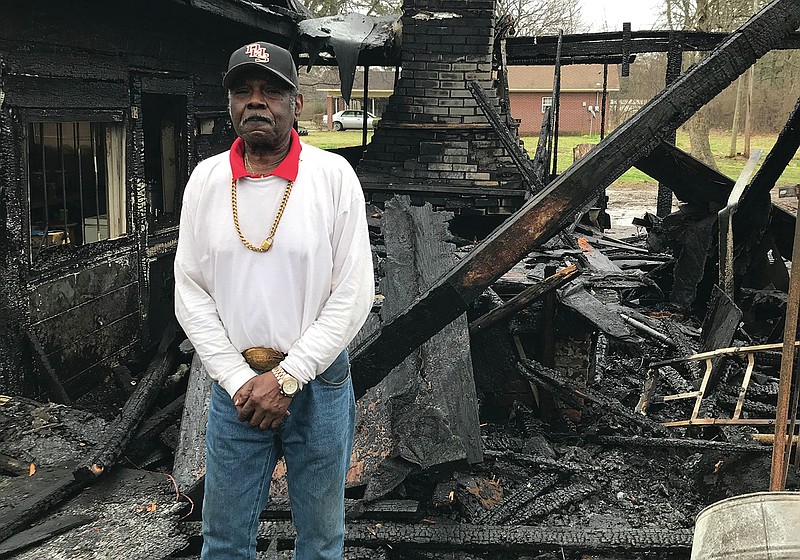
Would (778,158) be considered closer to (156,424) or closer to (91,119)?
(156,424)

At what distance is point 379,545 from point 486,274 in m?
1.39

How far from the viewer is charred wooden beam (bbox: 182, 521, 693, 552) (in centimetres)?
349

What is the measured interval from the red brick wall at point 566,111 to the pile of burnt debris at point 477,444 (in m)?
40.5

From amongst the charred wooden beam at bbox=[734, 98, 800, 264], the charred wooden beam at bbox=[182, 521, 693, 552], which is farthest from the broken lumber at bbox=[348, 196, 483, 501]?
the charred wooden beam at bbox=[734, 98, 800, 264]

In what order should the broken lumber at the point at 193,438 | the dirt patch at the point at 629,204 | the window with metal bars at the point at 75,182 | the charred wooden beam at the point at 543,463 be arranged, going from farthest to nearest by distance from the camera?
the dirt patch at the point at 629,204 → the window with metal bars at the point at 75,182 → the charred wooden beam at the point at 543,463 → the broken lumber at the point at 193,438

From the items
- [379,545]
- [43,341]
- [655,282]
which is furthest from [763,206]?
[43,341]

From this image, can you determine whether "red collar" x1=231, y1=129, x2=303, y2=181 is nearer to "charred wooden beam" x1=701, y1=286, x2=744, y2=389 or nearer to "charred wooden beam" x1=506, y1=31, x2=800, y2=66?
"charred wooden beam" x1=701, y1=286, x2=744, y2=389

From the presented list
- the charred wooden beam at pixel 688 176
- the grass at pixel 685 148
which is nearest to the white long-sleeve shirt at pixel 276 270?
the charred wooden beam at pixel 688 176

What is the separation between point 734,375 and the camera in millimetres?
5883

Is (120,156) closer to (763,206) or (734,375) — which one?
(734,375)

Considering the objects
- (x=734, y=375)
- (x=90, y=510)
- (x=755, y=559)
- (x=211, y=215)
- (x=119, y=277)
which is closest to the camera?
(x=755, y=559)

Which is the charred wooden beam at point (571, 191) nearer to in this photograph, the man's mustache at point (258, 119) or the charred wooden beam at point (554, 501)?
the charred wooden beam at point (554, 501)

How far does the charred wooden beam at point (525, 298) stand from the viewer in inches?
219

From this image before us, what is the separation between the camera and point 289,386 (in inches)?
91.7
